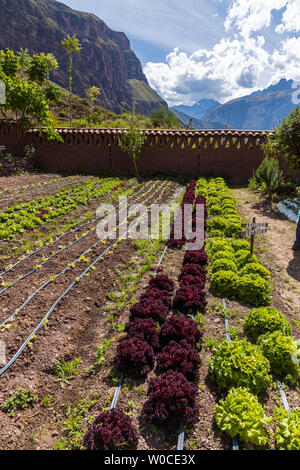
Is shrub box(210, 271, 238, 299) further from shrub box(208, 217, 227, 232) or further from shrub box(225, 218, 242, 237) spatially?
shrub box(208, 217, 227, 232)

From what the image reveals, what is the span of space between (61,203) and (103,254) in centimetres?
464

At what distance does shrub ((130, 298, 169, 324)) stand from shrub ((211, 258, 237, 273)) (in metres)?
2.01

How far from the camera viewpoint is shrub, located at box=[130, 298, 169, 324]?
4797 millimetres

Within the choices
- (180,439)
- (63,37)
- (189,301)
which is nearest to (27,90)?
(189,301)

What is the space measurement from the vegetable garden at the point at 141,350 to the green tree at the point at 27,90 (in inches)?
507

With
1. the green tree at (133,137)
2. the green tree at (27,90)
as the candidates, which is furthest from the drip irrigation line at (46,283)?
the green tree at (27,90)

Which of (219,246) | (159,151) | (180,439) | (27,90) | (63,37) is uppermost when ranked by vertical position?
(63,37)

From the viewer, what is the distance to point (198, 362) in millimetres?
3910

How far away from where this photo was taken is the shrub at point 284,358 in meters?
3.92

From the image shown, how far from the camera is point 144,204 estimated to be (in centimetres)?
1216

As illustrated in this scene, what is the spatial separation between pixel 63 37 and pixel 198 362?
176019 mm

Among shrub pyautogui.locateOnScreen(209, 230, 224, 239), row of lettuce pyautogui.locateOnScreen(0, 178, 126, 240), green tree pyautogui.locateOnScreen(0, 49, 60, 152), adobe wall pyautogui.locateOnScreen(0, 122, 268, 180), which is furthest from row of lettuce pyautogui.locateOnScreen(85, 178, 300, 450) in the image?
green tree pyautogui.locateOnScreen(0, 49, 60, 152)

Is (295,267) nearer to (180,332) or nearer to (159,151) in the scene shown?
(180,332)

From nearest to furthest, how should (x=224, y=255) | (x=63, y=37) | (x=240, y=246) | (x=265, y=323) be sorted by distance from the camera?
(x=265, y=323) < (x=224, y=255) < (x=240, y=246) < (x=63, y=37)
